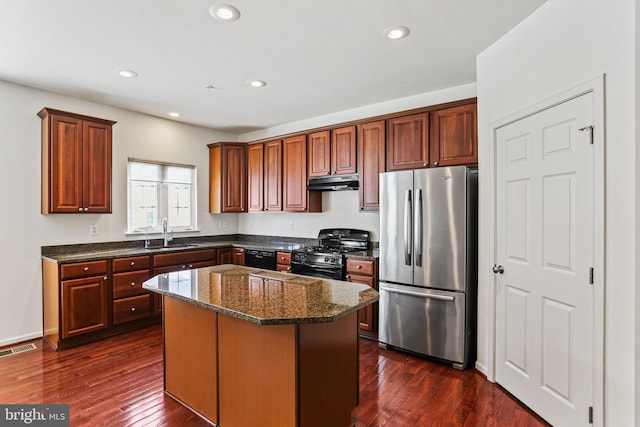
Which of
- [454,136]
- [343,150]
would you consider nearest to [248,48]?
[343,150]

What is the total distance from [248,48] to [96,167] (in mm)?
2341

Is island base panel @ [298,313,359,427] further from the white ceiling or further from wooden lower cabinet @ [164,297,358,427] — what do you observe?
the white ceiling

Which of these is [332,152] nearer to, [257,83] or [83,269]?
[257,83]

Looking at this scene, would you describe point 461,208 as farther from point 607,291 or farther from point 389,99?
point 389,99

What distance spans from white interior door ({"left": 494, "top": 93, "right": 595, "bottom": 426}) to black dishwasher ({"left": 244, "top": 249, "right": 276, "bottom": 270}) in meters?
2.77

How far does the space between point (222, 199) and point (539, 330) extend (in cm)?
429

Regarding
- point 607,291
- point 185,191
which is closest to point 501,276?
point 607,291

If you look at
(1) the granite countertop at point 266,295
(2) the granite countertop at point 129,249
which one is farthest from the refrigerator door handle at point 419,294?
(1) the granite countertop at point 266,295

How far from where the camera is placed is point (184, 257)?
444 cm

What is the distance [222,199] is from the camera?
5211mm

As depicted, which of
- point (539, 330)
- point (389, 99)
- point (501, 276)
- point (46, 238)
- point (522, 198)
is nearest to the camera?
point (539, 330)

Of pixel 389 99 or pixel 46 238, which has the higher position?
pixel 389 99

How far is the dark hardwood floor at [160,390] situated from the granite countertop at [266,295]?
874 millimetres

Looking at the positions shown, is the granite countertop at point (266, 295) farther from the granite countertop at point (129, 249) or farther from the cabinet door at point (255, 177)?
the cabinet door at point (255, 177)
